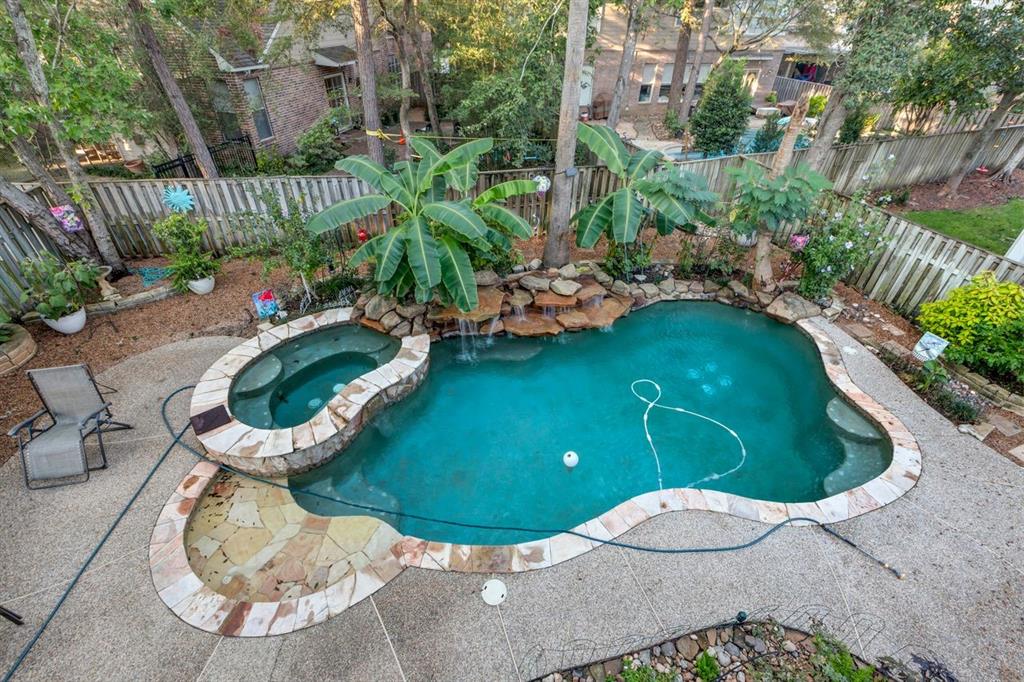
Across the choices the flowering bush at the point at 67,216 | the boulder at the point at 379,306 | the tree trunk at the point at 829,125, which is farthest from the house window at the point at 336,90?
Answer: the tree trunk at the point at 829,125

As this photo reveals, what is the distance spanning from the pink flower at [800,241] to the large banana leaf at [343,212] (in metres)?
7.74

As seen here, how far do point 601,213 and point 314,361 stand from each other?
6071mm

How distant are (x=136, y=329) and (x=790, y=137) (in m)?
14.0

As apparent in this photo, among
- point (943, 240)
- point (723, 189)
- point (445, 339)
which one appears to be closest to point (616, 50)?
point (723, 189)

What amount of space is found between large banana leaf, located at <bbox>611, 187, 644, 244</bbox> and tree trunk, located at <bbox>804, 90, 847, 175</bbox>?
424cm

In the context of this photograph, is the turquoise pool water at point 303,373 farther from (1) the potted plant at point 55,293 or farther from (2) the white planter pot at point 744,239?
(2) the white planter pot at point 744,239

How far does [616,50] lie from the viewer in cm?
1981

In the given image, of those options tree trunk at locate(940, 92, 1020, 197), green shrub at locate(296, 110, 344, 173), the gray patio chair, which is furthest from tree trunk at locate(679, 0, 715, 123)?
the gray patio chair

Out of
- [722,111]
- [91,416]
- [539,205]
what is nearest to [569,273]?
[539,205]

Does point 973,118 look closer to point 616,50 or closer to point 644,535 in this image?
point 616,50

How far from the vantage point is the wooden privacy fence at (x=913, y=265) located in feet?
24.3

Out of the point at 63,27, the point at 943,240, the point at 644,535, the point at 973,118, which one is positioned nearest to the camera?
the point at 644,535

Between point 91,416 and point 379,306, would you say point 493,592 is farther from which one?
point 91,416

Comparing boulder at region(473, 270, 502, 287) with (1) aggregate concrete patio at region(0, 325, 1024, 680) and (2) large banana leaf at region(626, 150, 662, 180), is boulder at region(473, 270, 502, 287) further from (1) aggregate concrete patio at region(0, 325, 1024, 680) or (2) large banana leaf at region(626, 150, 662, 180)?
(1) aggregate concrete patio at region(0, 325, 1024, 680)
